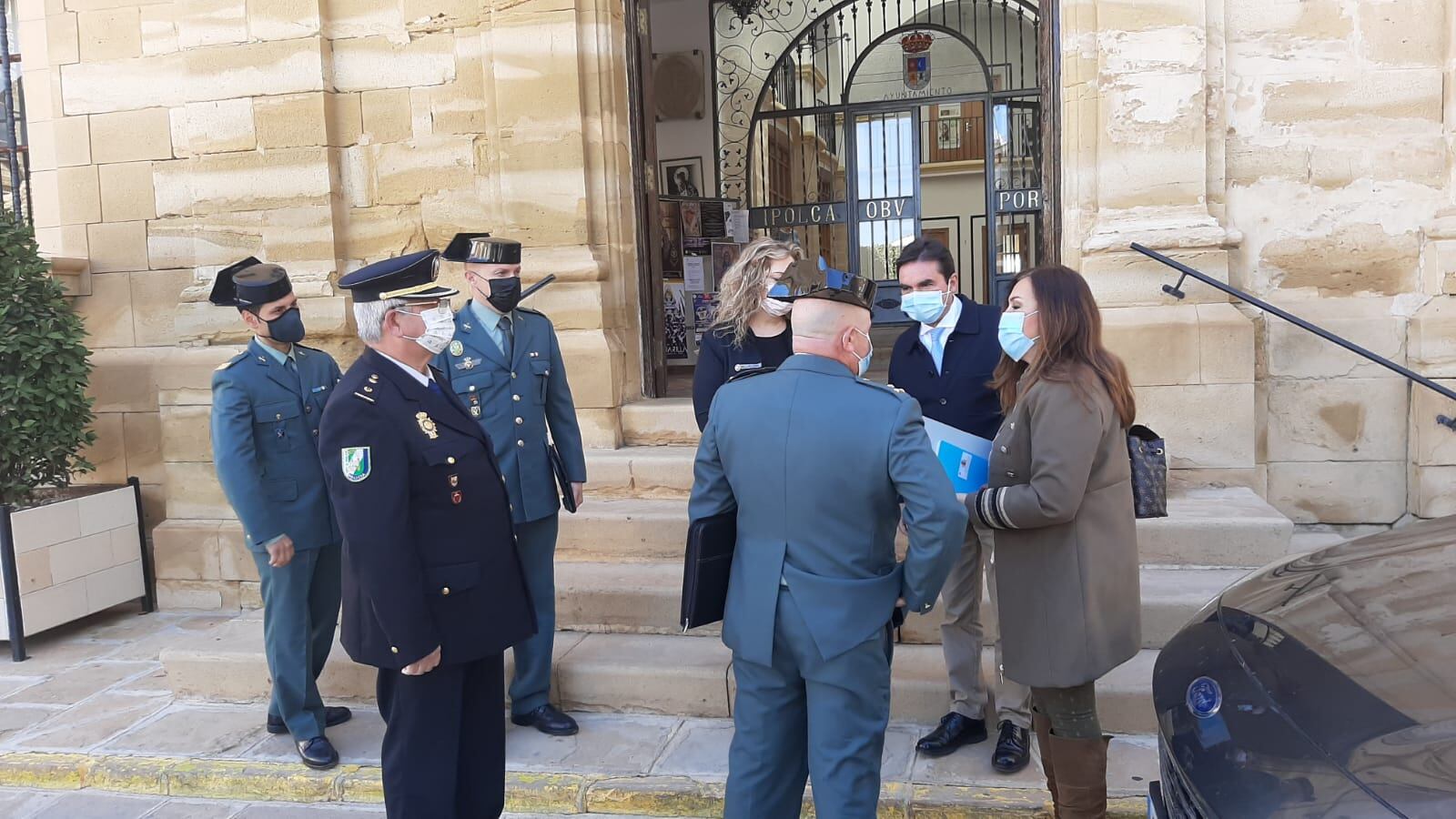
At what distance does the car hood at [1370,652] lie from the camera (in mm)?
1670

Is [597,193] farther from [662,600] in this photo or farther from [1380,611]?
[1380,611]

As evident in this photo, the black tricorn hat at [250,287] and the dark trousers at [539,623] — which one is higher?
the black tricorn hat at [250,287]

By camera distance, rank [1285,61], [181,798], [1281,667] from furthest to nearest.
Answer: [1285,61] → [181,798] → [1281,667]

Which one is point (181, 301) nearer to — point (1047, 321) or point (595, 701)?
point (595, 701)

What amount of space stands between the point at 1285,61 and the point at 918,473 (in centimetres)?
413

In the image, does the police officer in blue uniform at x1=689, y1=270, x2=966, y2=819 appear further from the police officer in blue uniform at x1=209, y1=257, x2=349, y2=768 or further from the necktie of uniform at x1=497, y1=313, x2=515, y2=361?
the police officer in blue uniform at x1=209, y1=257, x2=349, y2=768

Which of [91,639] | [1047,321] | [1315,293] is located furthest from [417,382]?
[1315,293]

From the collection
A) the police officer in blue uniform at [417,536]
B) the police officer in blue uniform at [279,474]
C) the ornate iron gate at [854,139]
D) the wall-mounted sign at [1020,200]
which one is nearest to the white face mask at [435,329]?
the police officer in blue uniform at [417,536]

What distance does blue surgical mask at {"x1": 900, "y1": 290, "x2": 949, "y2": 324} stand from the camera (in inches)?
149

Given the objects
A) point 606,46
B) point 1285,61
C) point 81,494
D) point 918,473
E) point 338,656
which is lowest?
point 338,656

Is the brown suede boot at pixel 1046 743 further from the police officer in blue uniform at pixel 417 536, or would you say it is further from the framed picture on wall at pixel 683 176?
the framed picture on wall at pixel 683 176

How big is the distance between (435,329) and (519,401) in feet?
3.76

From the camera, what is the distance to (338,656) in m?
4.65

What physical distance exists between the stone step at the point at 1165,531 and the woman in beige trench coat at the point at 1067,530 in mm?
1905
